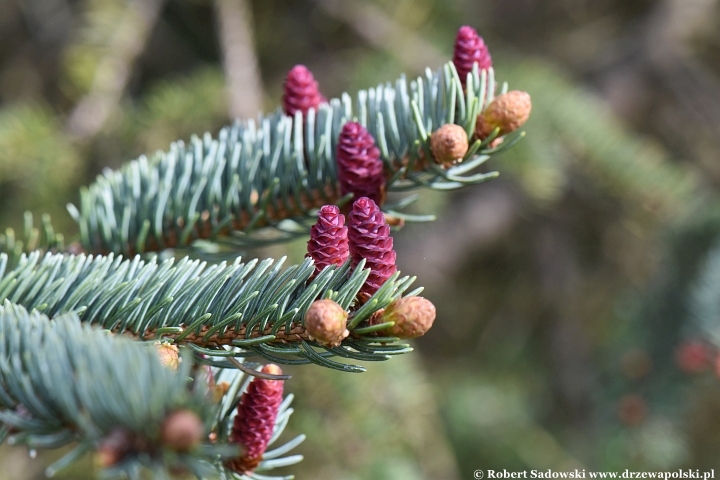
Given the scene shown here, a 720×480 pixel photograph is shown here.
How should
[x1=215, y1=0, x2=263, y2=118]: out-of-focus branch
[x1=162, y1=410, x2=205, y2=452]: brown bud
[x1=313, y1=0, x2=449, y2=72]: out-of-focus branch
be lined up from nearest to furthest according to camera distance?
[x1=162, y1=410, x2=205, y2=452]: brown bud
[x1=215, y1=0, x2=263, y2=118]: out-of-focus branch
[x1=313, y1=0, x2=449, y2=72]: out-of-focus branch

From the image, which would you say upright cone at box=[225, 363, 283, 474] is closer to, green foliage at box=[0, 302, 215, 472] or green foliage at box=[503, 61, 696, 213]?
green foliage at box=[0, 302, 215, 472]

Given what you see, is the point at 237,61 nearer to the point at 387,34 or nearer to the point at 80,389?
the point at 387,34

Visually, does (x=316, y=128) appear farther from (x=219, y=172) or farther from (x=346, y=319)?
(x=346, y=319)

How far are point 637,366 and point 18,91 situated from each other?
1605 mm

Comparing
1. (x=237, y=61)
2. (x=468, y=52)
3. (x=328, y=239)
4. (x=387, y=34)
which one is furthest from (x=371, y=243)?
(x=387, y=34)

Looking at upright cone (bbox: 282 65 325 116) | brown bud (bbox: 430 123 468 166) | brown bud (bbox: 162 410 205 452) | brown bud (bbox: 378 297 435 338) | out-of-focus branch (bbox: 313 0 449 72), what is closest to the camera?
brown bud (bbox: 162 410 205 452)

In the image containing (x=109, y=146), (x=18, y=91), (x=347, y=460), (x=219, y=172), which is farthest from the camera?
(x=18, y=91)

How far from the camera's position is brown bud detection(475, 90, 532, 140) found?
541mm

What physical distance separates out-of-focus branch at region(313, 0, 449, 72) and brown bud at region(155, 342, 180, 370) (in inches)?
39.6

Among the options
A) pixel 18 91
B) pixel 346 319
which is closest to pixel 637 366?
pixel 346 319

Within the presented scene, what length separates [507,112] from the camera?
0.54 metres

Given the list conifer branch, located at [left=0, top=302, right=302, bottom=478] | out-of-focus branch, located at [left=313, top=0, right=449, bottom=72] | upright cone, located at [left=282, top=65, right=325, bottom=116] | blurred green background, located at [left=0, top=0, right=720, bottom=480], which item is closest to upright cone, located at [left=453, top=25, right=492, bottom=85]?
upright cone, located at [left=282, top=65, right=325, bottom=116]

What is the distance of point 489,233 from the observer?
158 cm

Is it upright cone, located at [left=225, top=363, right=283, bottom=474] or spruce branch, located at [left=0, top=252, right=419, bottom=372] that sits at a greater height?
spruce branch, located at [left=0, top=252, right=419, bottom=372]
